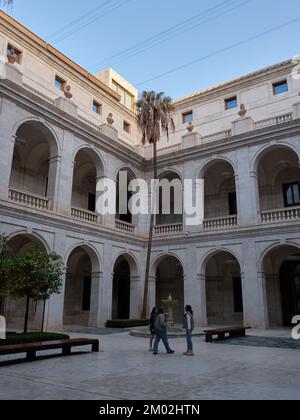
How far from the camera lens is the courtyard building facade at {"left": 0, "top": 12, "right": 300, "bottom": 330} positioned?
704 inches

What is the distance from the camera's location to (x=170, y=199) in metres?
26.5

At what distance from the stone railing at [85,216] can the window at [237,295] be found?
33.8 ft

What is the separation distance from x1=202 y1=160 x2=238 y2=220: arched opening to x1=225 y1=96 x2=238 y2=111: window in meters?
6.18

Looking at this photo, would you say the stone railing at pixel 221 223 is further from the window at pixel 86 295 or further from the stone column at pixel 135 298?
the window at pixel 86 295

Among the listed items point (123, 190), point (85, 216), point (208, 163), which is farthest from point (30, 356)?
point (208, 163)

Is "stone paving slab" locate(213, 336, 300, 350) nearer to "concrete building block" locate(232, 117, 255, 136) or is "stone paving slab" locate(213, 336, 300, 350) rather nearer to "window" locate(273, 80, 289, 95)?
"concrete building block" locate(232, 117, 255, 136)

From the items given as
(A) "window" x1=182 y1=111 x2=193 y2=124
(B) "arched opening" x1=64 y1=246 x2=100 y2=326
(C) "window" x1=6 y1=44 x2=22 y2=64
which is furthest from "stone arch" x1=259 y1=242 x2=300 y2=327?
(C) "window" x1=6 y1=44 x2=22 y2=64

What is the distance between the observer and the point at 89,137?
20.9 metres

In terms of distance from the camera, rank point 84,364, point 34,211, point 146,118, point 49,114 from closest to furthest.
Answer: point 84,364 → point 34,211 → point 49,114 → point 146,118

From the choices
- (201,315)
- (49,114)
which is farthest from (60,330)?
(49,114)

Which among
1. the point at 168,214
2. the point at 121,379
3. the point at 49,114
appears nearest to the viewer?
the point at 121,379

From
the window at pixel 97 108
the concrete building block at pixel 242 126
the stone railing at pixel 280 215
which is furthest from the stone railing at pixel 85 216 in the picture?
the window at pixel 97 108
